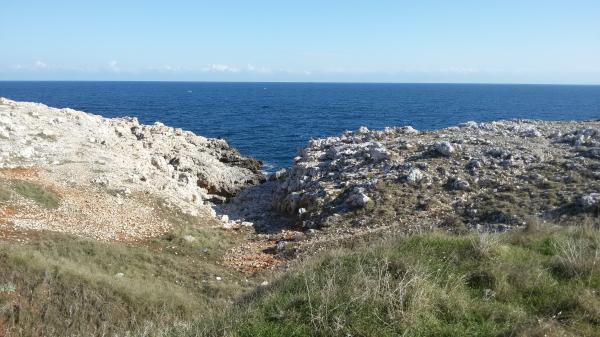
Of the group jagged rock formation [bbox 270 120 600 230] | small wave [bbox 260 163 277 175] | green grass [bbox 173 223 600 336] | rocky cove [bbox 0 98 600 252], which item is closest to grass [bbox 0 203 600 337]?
green grass [bbox 173 223 600 336]

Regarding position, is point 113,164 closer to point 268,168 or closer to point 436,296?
point 268,168

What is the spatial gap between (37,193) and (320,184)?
12467 millimetres

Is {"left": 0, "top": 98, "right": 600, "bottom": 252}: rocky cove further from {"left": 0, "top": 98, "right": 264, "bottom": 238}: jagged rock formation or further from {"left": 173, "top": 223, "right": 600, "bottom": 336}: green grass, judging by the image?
{"left": 173, "top": 223, "right": 600, "bottom": 336}: green grass

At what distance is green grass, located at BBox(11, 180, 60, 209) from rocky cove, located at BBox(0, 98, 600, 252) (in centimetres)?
19

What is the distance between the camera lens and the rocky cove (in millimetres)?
17250

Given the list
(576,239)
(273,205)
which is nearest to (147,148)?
(273,205)

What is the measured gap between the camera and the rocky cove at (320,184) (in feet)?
56.6

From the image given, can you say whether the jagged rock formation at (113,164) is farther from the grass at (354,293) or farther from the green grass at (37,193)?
the grass at (354,293)

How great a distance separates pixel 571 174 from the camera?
19.1 meters

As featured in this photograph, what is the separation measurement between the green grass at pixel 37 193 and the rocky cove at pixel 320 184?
19cm

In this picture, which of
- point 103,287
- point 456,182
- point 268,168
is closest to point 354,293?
point 103,287

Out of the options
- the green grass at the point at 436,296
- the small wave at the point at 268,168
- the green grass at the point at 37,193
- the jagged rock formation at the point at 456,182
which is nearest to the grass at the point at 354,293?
the green grass at the point at 436,296

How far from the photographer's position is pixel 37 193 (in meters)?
18.9

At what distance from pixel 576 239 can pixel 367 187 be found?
1208cm
